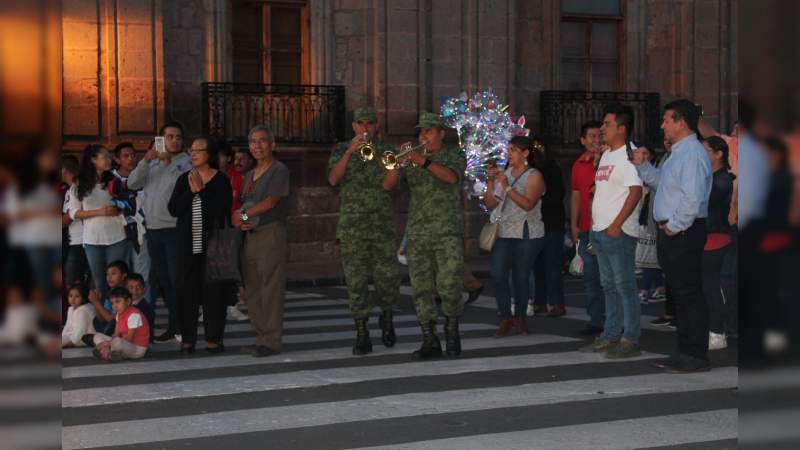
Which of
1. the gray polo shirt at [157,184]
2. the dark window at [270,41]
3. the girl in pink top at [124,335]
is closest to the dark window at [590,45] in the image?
the dark window at [270,41]

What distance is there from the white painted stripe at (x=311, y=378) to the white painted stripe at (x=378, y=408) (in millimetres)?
755

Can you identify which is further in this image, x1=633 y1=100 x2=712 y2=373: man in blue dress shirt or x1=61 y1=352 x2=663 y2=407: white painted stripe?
x1=633 y1=100 x2=712 y2=373: man in blue dress shirt

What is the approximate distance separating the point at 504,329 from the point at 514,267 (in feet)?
2.01

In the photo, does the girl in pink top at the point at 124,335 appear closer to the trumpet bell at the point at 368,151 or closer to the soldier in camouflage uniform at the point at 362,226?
the soldier in camouflage uniform at the point at 362,226

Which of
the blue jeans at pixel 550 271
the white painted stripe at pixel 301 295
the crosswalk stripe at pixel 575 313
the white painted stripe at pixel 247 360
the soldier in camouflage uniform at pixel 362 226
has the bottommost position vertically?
the white painted stripe at pixel 301 295

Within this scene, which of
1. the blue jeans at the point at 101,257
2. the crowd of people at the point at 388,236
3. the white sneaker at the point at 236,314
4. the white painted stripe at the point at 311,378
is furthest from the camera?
the white sneaker at the point at 236,314

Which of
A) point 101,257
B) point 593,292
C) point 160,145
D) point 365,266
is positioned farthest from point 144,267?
point 593,292

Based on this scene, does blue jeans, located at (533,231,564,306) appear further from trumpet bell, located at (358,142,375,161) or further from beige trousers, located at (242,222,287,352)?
beige trousers, located at (242,222,287,352)

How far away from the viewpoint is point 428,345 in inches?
360

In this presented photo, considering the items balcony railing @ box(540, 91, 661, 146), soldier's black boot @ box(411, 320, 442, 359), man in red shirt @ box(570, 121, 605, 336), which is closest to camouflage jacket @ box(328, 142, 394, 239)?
soldier's black boot @ box(411, 320, 442, 359)

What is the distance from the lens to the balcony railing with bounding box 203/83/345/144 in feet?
67.1

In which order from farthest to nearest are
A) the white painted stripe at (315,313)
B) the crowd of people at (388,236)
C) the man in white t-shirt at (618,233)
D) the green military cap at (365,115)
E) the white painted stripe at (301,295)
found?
the white painted stripe at (301,295) < the white painted stripe at (315,313) < the green military cap at (365,115) < the man in white t-shirt at (618,233) < the crowd of people at (388,236)

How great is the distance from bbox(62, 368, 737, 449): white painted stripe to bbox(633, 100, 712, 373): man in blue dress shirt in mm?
282

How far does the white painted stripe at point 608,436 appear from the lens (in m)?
5.84
